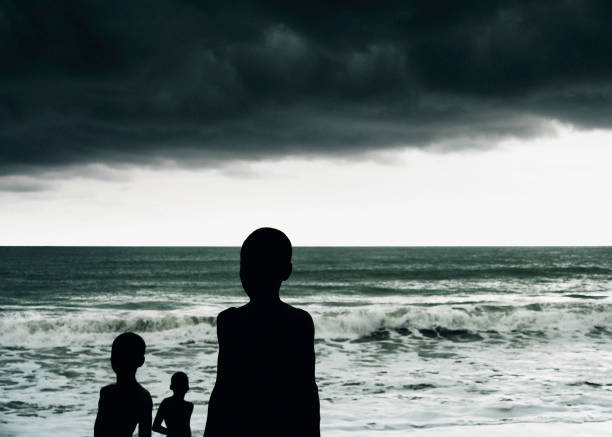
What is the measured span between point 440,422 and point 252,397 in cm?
663

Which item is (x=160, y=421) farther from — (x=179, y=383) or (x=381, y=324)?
(x=381, y=324)

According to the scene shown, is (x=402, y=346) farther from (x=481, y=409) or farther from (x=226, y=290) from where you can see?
(x=226, y=290)

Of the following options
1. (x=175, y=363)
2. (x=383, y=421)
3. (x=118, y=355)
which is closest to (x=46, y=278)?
(x=175, y=363)

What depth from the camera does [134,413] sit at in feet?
10.5

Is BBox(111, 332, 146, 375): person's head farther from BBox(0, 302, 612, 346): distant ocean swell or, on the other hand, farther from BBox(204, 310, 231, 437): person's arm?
BBox(0, 302, 612, 346): distant ocean swell

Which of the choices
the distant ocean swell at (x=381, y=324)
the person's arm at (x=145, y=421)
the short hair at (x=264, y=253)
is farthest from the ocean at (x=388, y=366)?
the short hair at (x=264, y=253)

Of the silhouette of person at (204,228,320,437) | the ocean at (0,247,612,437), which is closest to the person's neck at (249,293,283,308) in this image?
the silhouette of person at (204,228,320,437)

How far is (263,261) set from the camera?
1.81 m

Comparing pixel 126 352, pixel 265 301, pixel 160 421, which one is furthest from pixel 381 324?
pixel 265 301

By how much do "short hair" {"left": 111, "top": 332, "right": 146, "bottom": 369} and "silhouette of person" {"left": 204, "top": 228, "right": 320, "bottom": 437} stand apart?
5.42 ft

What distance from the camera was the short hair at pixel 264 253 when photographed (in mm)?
1802

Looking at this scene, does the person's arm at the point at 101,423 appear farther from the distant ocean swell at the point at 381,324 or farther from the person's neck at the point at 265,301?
the distant ocean swell at the point at 381,324

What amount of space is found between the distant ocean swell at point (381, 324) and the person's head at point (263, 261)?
1509 cm

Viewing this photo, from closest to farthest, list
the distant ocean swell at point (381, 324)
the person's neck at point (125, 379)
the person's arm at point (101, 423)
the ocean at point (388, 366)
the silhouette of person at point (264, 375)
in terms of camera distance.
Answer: the silhouette of person at point (264, 375)
the person's arm at point (101, 423)
the person's neck at point (125, 379)
the ocean at point (388, 366)
the distant ocean swell at point (381, 324)
